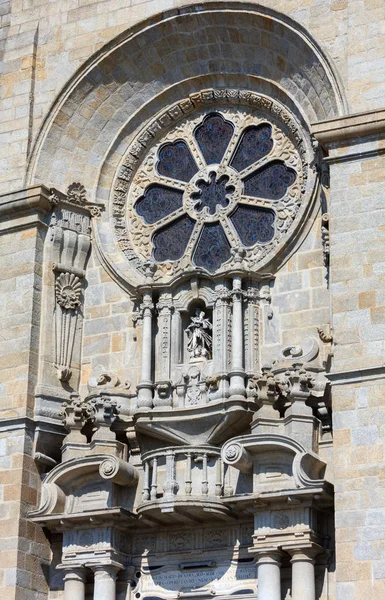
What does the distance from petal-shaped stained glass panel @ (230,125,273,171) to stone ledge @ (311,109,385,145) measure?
2.16 m

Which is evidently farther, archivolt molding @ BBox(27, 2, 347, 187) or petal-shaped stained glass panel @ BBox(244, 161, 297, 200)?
petal-shaped stained glass panel @ BBox(244, 161, 297, 200)

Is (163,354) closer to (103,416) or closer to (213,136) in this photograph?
(103,416)

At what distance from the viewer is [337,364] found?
53.0 feet

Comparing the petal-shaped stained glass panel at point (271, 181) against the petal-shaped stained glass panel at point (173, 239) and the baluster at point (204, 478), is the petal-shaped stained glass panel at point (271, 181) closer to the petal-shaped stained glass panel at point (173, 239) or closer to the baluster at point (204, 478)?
the petal-shaped stained glass panel at point (173, 239)

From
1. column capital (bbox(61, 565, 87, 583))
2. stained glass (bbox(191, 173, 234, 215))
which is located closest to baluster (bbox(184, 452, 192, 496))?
column capital (bbox(61, 565, 87, 583))


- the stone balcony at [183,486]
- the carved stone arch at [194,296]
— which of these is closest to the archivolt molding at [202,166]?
the carved stone arch at [194,296]

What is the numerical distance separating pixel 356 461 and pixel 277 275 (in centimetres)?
338

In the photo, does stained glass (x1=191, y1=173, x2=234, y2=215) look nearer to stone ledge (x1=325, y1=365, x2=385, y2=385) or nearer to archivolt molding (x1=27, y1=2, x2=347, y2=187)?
archivolt molding (x1=27, y1=2, x2=347, y2=187)

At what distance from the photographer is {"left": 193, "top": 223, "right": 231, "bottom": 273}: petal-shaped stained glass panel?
19.0m

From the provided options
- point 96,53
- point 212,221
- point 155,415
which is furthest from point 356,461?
point 96,53

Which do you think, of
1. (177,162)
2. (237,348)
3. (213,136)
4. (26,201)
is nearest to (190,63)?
(213,136)

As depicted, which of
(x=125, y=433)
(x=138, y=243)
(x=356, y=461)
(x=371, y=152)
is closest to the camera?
(x=356, y=461)

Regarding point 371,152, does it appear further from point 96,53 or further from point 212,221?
point 96,53

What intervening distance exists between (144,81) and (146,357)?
161 inches
